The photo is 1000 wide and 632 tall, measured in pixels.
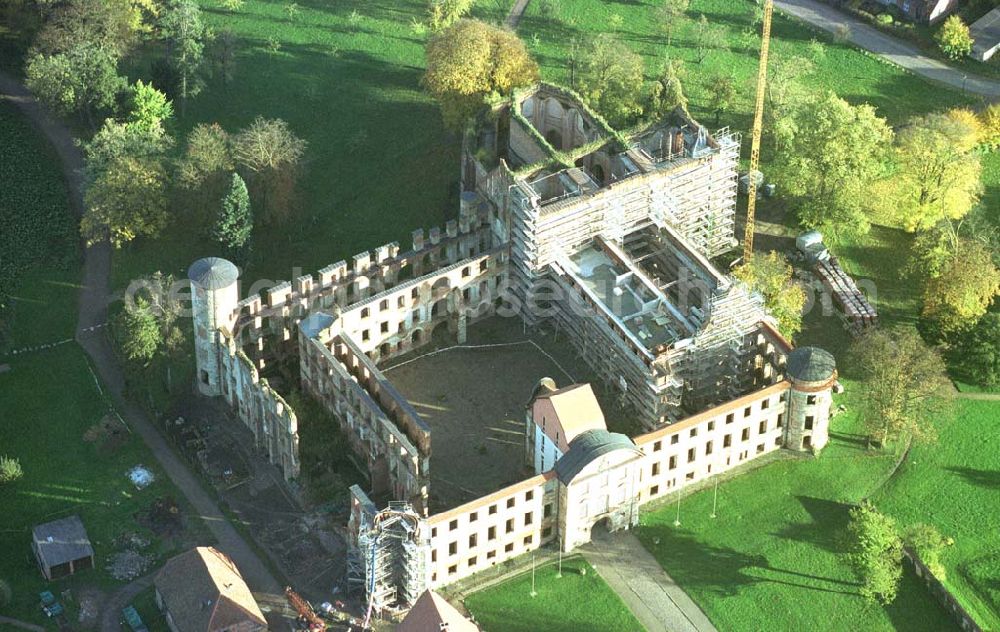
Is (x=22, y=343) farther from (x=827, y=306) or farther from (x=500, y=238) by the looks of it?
(x=827, y=306)

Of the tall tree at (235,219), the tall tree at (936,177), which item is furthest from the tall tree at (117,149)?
the tall tree at (936,177)

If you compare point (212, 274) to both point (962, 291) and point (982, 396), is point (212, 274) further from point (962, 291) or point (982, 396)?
point (982, 396)

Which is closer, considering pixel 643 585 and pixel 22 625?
pixel 22 625

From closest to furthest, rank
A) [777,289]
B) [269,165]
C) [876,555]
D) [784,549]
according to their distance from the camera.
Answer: [876,555] → [784,549] → [777,289] → [269,165]

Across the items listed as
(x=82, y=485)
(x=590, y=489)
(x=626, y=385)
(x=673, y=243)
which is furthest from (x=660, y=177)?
(x=82, y=485)

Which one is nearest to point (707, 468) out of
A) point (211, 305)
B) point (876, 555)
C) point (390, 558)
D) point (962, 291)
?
point (876, 555)

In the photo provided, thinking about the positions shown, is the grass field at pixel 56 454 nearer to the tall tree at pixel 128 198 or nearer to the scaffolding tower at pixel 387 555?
the tall tree at pixel 128 198
